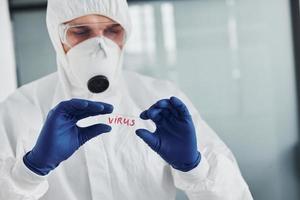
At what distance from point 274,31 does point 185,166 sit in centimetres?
154

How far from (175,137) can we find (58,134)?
0.27m

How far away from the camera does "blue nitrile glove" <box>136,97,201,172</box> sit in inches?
32.9

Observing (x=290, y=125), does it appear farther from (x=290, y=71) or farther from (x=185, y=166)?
(x=185, y=166)

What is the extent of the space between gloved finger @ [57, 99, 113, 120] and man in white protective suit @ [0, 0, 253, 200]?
0.02 meters

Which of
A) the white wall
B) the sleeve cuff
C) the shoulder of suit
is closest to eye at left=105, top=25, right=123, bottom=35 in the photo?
the shoulder of suit

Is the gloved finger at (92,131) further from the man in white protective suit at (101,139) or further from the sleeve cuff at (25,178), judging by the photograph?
the sleeve cuff at (25,178)

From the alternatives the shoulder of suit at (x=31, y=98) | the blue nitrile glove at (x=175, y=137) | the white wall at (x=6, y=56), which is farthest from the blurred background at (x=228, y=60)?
the blue nitrile glove at (x=175, y=137)

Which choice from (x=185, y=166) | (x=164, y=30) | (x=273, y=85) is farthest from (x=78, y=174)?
(x=273, y=85)

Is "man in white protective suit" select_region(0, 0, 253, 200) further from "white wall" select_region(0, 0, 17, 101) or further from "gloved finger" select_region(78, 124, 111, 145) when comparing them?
"white wall" select_region(0, 0, 17, 101)

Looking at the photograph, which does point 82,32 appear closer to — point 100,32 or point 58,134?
point 100,32

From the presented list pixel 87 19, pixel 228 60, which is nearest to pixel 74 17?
pixel 87 19

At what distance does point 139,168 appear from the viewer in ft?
3.16

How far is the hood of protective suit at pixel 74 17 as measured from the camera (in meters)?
0.95

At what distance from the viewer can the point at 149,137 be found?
0.84 metres
